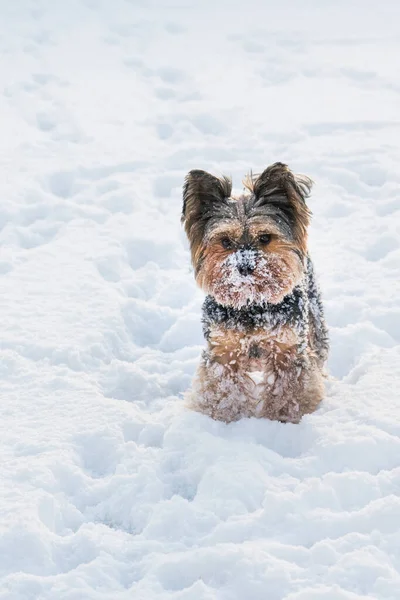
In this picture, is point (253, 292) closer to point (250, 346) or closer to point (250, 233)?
point (250, 233)

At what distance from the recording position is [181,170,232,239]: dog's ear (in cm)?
460

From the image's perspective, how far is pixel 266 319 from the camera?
460 cm

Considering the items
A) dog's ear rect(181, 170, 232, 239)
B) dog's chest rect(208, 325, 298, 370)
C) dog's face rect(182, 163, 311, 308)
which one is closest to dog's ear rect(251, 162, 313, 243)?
dog's face rect(182, 163, 311, 308)

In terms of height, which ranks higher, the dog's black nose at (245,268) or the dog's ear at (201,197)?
the dog's ear at (201,197)

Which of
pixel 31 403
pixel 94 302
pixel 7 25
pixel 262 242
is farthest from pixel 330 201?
pixel 7 25

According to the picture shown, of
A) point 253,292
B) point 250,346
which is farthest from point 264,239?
point 250,346

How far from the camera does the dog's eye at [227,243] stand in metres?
4.48

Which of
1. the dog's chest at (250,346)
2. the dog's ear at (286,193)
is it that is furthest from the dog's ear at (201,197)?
the dog's chest at (250,346)

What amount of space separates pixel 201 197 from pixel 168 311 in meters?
2.20

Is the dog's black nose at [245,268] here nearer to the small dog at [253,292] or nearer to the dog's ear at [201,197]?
the small dog at [253,292]

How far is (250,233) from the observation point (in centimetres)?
443

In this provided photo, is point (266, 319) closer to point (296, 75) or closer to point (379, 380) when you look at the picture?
point (379, 380)

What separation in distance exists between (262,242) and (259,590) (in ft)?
7.25

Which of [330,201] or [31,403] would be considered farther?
[330,201]
